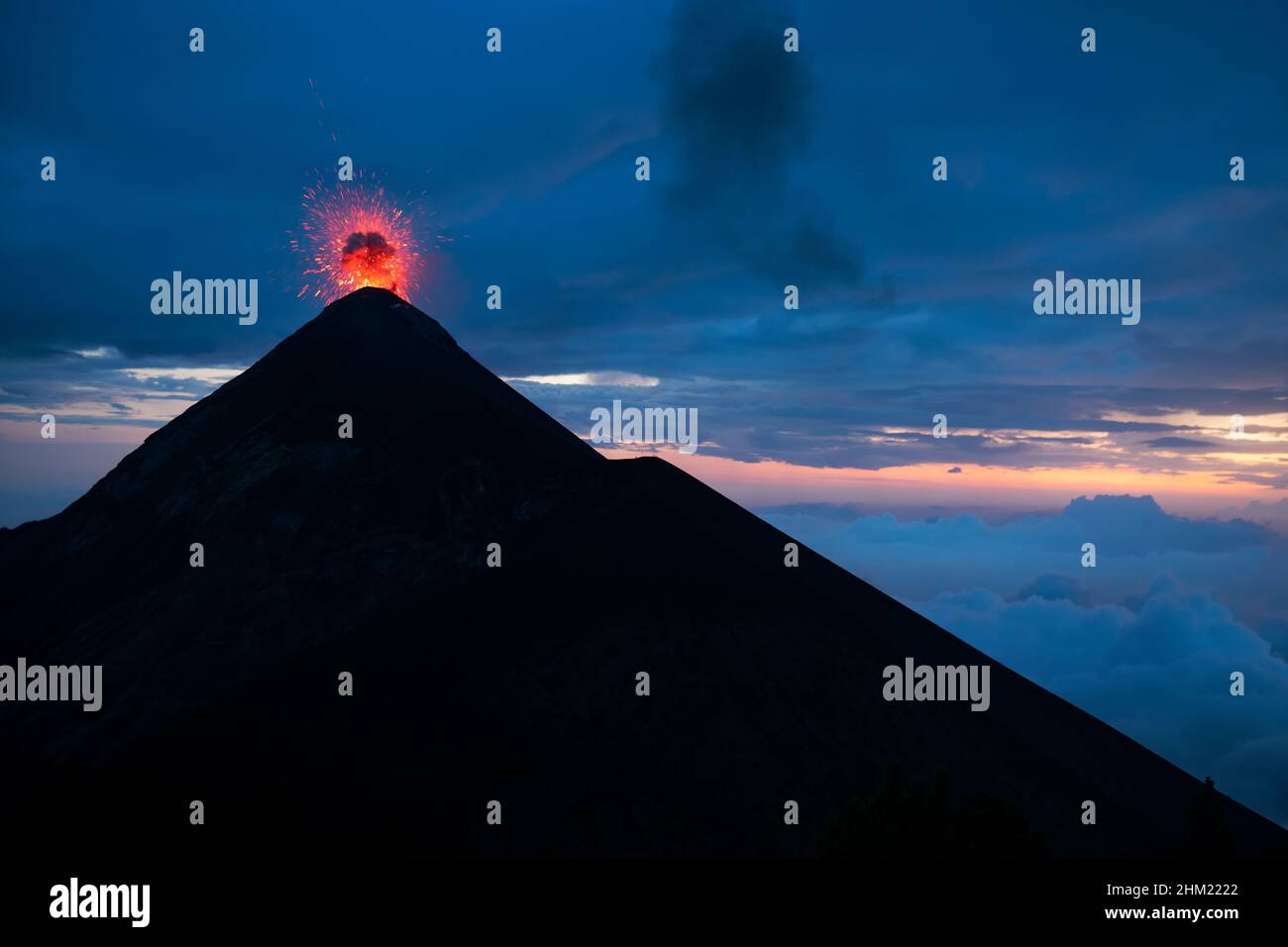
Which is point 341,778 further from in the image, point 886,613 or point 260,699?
point 886,613

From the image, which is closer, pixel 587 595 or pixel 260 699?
pixel 260 699

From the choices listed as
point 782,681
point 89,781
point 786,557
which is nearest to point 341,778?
point 89,781

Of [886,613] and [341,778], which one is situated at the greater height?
[886,613]

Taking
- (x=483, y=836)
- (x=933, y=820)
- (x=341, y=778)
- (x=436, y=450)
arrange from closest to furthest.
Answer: (x=933, y=820), (x=483, y=836), (x=341, y=778), (x=436, y=450)
